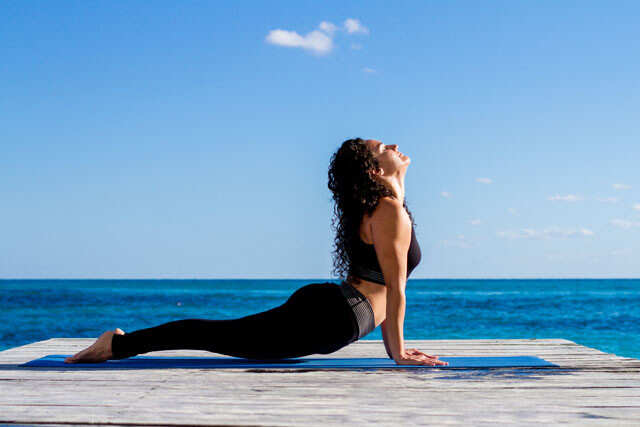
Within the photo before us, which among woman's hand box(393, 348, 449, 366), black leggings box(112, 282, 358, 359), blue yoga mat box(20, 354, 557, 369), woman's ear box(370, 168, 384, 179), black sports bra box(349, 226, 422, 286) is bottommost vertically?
blue yoga mat box(20, 354, 557, 369)

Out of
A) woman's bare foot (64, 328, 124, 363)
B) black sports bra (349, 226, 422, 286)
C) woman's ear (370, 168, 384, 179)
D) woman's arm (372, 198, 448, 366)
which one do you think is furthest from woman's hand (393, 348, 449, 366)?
woman's bare foot (64, 328, 124, 363)

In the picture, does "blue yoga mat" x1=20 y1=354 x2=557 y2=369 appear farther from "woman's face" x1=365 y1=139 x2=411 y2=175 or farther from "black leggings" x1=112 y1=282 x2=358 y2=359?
"woman's face" x1=365 y1=139 x2=411 y2=175

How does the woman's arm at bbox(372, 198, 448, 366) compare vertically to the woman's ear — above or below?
below

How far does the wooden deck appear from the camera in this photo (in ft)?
6.73

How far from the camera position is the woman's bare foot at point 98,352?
10.5 ft

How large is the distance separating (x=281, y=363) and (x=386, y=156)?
1209mm

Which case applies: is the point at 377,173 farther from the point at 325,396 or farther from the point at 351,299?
the point at 325,396

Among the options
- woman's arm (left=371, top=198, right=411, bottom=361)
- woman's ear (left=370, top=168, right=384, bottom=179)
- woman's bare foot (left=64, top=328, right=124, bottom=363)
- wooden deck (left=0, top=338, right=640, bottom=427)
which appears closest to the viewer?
wooden deck (left=0, top=338, right=640, bottom=427)

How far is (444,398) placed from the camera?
236cm

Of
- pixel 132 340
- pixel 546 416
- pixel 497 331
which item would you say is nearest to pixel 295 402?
pixel 546 416

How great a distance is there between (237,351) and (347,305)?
2.02 ft

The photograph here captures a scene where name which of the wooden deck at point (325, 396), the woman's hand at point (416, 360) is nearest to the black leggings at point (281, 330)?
the wooden deck at point (325, 396)

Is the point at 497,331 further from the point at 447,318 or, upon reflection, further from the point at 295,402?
the point at 295,402

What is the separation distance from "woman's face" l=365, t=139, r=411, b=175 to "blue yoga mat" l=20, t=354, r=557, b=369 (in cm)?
100
